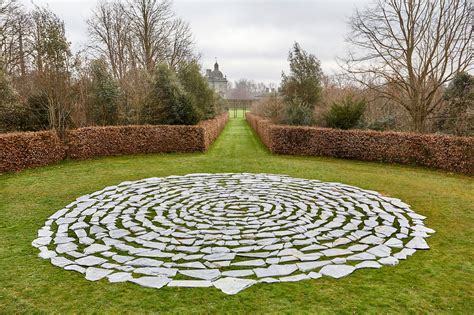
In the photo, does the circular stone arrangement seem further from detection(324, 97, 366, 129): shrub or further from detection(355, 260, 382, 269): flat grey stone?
detection(324, 97, 366, 129): shrub

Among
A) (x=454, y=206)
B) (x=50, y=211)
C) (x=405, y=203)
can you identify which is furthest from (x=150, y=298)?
(x=454, y=206)

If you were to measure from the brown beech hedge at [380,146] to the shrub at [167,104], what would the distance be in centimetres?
412

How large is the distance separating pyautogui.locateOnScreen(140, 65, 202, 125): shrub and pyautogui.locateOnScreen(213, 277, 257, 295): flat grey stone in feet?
40.7

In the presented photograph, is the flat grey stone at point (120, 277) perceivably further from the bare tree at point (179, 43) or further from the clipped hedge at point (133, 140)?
the bare tree at point (179, 43)

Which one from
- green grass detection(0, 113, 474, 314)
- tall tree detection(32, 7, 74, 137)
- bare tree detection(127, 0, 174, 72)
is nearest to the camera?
green grass detection(0, 113, 474, 314)

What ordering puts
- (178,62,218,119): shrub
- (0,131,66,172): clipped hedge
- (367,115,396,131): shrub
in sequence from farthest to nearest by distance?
1. (178,62,218,119): shrub
2. (367,115,396,131): shrub
3. (0,131,66,172): clipped hedge

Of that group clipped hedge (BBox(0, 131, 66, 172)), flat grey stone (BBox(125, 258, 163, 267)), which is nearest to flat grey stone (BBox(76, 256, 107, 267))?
flat grey stone (BBox(125, 258, 163, 267))

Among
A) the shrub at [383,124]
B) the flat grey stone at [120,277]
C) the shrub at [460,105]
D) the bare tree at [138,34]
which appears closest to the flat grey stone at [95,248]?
the flat grey stone at [120,277]

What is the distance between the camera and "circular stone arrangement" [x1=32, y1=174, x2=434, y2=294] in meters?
3.75

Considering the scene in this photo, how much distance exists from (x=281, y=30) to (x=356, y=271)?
16.8m

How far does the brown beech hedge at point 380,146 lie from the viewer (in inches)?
408

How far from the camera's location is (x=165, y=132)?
13883 mm

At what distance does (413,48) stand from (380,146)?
668 cm

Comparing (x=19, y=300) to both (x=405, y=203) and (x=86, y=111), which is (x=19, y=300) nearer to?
(x=405, y=203)
